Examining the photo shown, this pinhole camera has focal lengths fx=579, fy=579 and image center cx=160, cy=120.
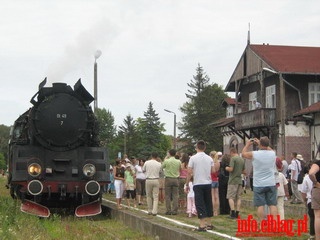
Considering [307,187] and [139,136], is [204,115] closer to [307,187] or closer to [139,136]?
[139,136]

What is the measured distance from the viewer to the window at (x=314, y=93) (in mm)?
32725

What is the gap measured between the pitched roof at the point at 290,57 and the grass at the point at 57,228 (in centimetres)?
1984

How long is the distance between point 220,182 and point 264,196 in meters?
5.07

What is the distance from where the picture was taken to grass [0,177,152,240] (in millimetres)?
10875

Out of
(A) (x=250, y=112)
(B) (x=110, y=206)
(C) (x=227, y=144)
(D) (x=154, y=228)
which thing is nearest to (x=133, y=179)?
(B) (x=110, y=206)

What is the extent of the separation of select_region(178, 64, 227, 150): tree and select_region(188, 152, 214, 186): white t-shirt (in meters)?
54.8

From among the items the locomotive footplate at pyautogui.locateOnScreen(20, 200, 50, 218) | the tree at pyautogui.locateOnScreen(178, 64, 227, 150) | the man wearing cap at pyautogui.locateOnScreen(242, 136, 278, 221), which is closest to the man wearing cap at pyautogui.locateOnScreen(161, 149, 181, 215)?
the locomotive footplate at pyautogui.locateOnScreen(20, 200, 50, 218)

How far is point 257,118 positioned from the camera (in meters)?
33.8

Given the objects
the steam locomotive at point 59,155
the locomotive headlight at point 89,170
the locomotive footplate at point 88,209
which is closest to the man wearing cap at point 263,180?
the steam locomotive at point 59,155

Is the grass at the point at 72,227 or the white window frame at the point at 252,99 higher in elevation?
the white window frame at the point at 252,99

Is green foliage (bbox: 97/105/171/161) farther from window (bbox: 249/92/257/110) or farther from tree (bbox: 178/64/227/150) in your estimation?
window (bbox: 249/92/257/110)

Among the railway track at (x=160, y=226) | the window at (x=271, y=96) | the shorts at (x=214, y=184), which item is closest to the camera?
the railway track at (x=160, y=226)

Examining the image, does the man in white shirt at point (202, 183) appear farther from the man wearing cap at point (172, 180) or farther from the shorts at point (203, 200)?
the man wearing cap at point (172, 180)

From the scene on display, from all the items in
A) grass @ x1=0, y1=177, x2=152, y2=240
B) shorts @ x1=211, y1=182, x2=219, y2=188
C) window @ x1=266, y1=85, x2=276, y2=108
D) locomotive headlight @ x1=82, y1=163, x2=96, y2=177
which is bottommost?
grass @ x1=0, y1=177, x2=152, y2=240
